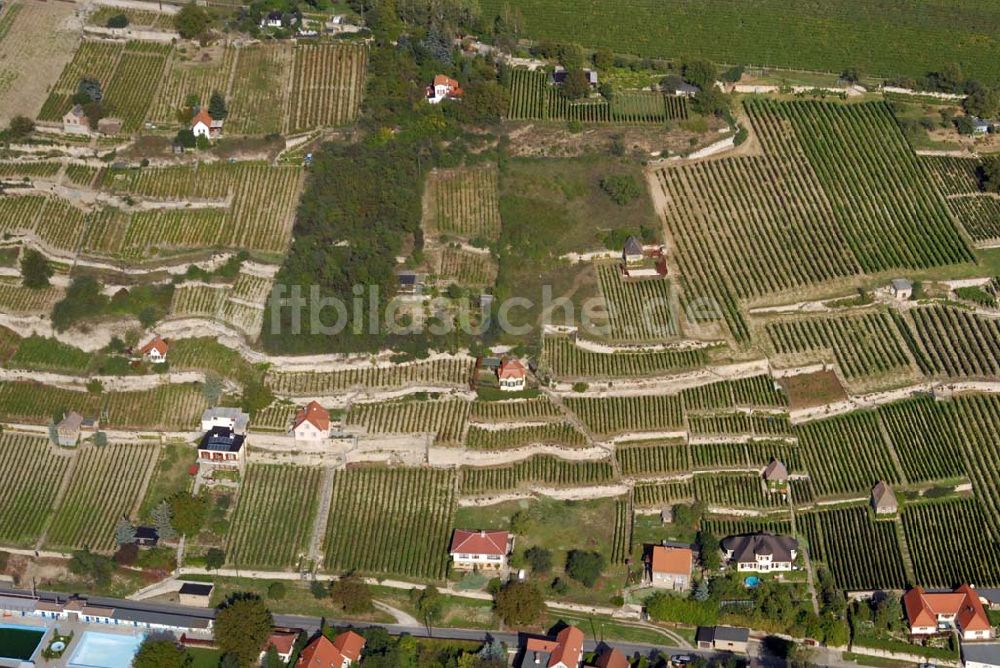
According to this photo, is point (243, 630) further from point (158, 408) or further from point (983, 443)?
point (983, 443)

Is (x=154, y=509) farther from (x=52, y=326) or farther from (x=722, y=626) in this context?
(x=722, y=626)

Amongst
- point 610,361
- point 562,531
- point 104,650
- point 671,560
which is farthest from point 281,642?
point 610,361

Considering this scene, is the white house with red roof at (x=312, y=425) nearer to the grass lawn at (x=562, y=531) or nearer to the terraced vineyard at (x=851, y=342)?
the grass lawn at (x=562, y=531)

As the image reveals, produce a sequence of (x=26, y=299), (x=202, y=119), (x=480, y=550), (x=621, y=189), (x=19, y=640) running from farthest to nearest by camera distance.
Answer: (x=202, y=119), (x=621, y=189), (x=26, y=299), (x=480, y=550), (x=19, y=640)

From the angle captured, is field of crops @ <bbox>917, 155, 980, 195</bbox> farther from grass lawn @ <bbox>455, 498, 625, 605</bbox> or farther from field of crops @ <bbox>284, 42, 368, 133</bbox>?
field of crops @ <bbox>284, 42, 368, 133</bbox>

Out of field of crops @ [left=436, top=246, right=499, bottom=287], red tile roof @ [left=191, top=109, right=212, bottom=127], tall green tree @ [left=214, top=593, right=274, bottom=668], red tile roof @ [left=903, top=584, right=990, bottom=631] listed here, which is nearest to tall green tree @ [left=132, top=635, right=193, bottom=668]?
tall green tree @ [left=214, top=593, right=274, bottom=668]
